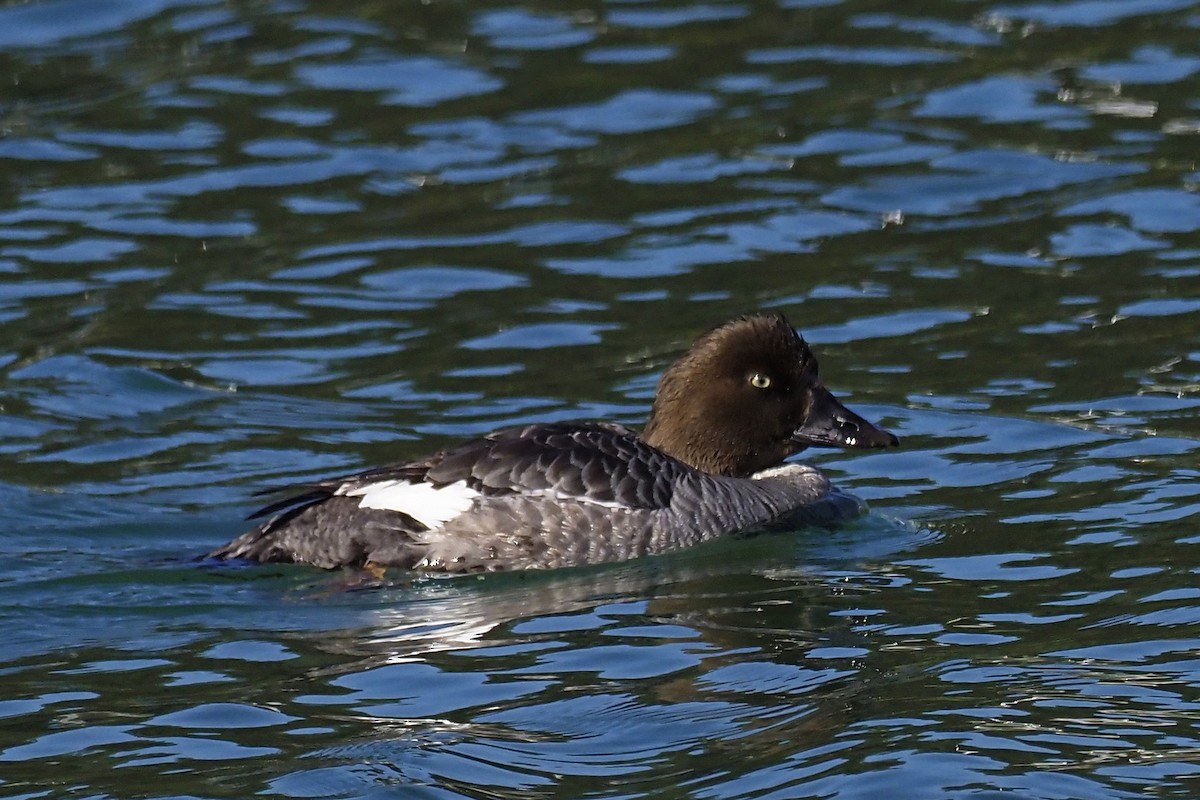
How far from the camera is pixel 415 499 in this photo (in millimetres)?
9328

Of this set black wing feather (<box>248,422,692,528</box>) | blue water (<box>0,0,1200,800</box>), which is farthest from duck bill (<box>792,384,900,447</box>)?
black wing feather (<box>248,422,692,528</box>)

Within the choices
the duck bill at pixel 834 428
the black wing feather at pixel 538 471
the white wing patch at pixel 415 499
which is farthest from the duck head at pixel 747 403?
the white wing patch at pixel 415 499

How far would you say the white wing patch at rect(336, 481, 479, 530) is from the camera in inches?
368

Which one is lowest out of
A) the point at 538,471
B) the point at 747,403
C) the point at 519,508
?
the point at 519,508

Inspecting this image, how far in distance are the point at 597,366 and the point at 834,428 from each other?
2.17 meters

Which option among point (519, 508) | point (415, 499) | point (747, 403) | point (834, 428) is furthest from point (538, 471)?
point (834, 428)

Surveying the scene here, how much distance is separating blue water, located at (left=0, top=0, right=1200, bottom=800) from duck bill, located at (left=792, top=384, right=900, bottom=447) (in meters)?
0.35

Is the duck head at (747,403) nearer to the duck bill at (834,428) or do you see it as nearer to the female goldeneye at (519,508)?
the duck bill at (834,428)

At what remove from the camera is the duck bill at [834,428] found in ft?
33.0

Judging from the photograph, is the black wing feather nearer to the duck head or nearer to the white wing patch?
the white wing patch

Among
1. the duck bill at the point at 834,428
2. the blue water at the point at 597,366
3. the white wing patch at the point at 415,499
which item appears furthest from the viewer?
the duck bill at the point at 834,428

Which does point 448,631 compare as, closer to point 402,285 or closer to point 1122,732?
point 1122,732

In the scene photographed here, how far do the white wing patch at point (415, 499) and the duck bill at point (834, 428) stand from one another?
1.84 m

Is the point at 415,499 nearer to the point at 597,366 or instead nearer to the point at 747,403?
the point at 747,403
